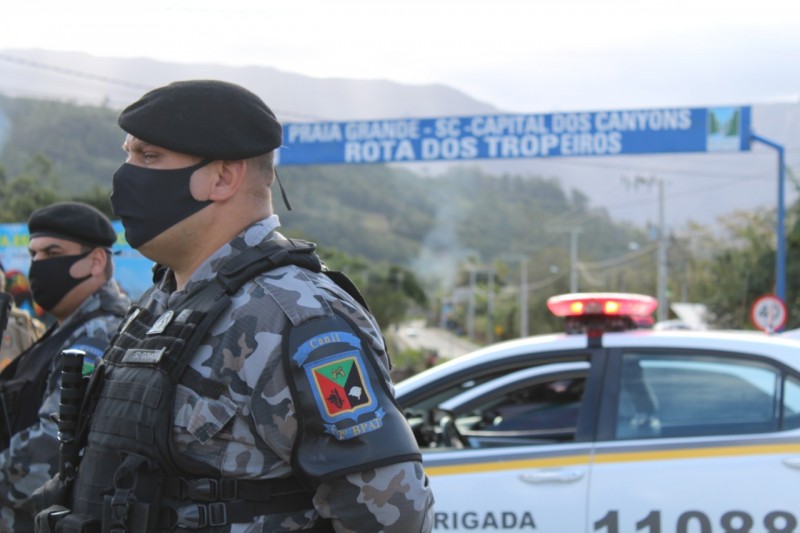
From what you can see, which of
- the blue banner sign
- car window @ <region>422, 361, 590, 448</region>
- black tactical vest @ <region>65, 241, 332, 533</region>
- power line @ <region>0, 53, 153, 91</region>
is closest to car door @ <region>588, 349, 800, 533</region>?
car window @ <region>422, 361, 590, 448</region>

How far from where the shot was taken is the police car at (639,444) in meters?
3.41

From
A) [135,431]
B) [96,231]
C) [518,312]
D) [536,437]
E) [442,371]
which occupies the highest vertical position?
[96,231]

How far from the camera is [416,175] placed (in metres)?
138

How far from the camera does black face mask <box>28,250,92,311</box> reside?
11.0 feet

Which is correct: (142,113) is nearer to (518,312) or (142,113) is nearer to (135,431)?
(135,431)

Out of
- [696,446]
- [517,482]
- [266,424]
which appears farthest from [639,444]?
[266,424]

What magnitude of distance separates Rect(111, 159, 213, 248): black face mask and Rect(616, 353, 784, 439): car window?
2.33 meters

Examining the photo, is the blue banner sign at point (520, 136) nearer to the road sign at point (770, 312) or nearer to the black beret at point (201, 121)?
the road sign at point (770, 312)

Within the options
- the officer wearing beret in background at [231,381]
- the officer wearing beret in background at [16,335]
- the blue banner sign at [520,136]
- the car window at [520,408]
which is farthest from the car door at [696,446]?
the blue banner sign at [520,136]

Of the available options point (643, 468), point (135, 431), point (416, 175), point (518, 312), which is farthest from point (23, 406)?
point (416, 175)

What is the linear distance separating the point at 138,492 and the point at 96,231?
190 centimetres

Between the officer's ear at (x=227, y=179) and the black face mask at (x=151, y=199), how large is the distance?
0.02 m

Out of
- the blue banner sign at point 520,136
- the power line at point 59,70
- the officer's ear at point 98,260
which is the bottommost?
the officer's ear at point 98,260

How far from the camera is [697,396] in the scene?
12.2 feet
